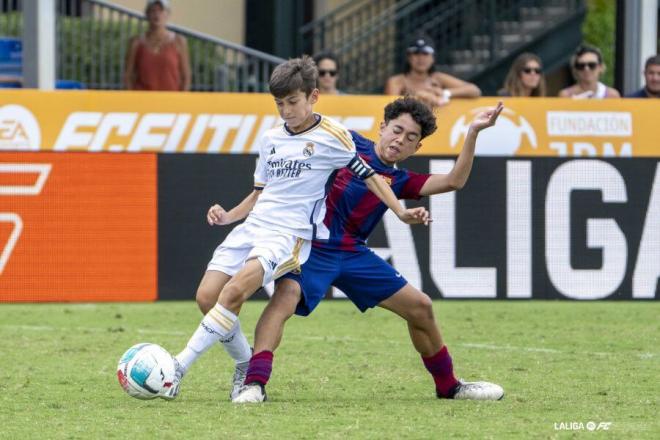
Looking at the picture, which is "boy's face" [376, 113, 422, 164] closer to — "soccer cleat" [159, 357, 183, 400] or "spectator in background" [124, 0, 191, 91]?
"soccer cleat" [159, 357, 183, 400]

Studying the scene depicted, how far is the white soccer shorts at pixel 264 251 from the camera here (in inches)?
283

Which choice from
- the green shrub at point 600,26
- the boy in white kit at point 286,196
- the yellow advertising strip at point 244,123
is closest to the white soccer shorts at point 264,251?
the boy in white kit at point 286,196

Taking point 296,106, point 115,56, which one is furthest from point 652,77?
point 296,106

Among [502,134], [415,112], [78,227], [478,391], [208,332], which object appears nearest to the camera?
[208,332]

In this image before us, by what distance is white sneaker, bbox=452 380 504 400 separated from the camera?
751 cm

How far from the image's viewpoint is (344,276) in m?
7.50

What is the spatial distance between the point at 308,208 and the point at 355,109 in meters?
6.78

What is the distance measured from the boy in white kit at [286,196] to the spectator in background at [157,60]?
7.69 meters

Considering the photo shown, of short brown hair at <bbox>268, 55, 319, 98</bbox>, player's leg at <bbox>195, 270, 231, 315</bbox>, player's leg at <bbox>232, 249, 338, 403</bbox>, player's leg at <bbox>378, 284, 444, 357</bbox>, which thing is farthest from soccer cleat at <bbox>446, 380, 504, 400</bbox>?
short brown hair at <bbox>268, 55, 319, 98</bbox>

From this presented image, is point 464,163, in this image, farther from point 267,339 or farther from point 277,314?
point 267,339

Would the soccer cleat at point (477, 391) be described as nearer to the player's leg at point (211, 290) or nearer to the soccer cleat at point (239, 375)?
the soccer cleat at point (239, 375)

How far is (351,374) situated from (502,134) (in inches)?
236

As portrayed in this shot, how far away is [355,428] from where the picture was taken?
6.50 metres

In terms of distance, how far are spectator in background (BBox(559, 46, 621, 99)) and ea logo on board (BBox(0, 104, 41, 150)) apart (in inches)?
202
